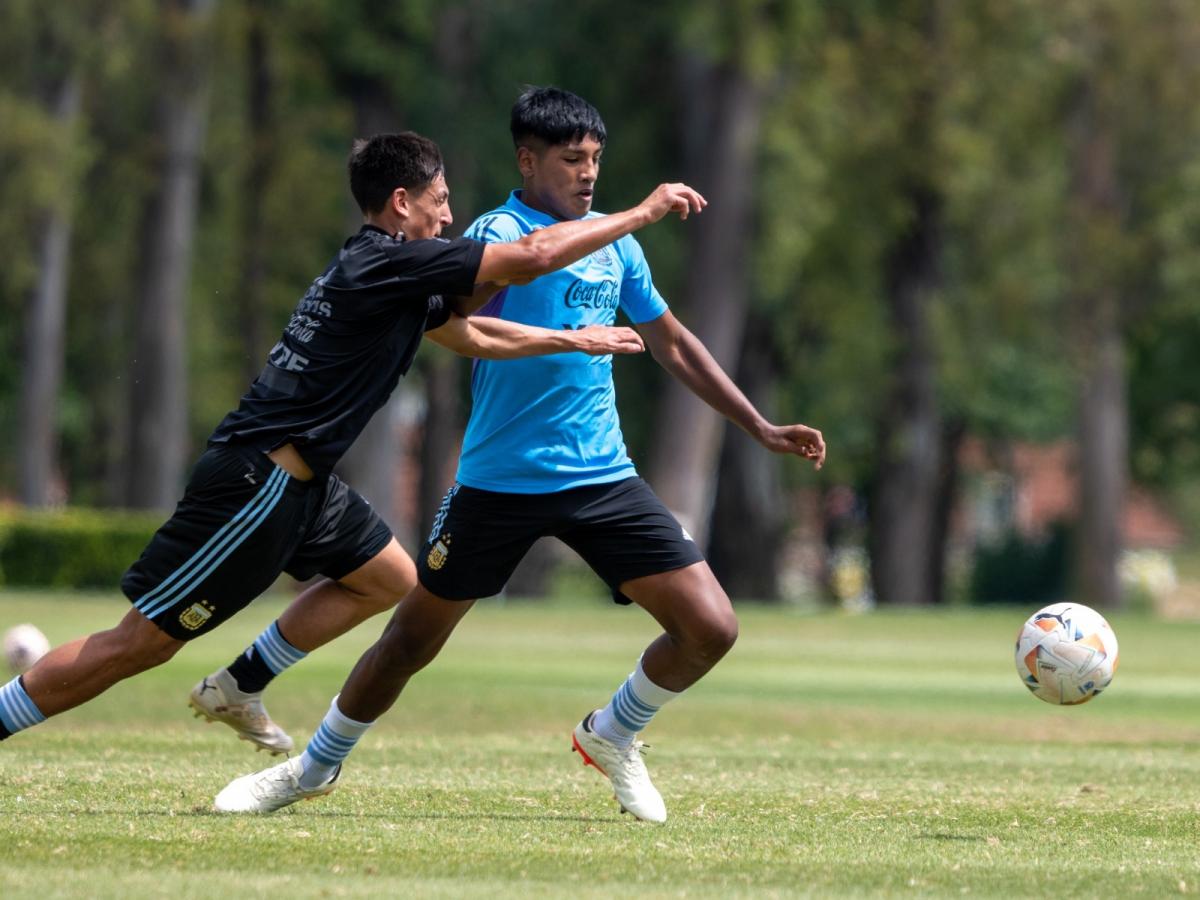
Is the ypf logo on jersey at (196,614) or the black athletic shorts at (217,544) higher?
the black athletic shorts at (217,544)

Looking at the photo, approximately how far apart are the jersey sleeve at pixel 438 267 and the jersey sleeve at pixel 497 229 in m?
0.30

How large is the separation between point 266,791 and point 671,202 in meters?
2.58

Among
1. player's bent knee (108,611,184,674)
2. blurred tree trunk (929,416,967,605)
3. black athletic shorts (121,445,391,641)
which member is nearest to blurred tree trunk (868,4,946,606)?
blurred tree trunk (929,416,967,605)

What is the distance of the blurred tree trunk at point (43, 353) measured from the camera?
39.5 meters

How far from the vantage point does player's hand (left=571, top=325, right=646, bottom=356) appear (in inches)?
295

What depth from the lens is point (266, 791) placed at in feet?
26.7

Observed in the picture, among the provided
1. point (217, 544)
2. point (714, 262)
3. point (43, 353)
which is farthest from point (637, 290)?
point (43, 353)

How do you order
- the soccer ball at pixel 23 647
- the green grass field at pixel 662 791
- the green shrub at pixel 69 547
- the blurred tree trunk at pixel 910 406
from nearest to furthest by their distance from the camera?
the green grass field at pixel 662 791
the soccer ball at pixel 23 647
the green shrub at pixel 69 547
the blurred tree trunk at pixel 910 406

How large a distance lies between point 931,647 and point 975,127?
17.2m

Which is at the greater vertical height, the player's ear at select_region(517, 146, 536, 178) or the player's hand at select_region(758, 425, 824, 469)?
the player's ear at select_region(517, 146, 536, 178)

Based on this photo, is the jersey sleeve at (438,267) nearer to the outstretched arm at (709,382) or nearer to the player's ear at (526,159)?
the player's ear at (526,159)

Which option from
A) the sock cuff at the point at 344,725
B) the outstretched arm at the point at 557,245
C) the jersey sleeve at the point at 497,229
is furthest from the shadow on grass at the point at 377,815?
the jersey sleeve at the point at 497,229

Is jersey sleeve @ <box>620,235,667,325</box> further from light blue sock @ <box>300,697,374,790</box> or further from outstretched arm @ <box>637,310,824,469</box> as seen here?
light blue sock @ <box>300,697,374,790</box>

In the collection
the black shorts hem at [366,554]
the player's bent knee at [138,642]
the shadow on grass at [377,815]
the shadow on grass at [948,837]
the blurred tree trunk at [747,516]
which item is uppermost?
the black shorts hem at [366,554]
